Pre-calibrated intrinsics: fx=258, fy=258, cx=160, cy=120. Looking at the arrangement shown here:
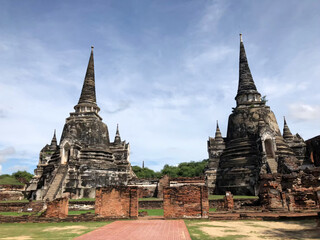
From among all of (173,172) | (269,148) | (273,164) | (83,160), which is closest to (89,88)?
(83,160)

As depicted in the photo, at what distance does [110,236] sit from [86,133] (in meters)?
20.5

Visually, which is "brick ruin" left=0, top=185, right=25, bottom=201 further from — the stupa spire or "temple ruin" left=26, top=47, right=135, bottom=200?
the stupa spire

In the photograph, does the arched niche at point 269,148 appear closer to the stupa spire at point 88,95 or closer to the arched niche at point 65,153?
the arched niche at point 65,153

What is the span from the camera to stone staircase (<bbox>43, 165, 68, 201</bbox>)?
20.2 meters

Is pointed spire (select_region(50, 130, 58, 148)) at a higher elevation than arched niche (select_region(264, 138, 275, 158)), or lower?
higher

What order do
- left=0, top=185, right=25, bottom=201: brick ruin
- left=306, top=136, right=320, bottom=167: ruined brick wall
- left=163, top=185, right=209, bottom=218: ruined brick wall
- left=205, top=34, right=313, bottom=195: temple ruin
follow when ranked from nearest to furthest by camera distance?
left=163, top=185, right=209, bottom=218: ruined brick wall
left=205, top=34, right=313, bottom=195: temple ruin
left=0, top=185, right=25, bottom=201: brick ruin
left=306, top=136, right=320, bottom=167: ruined brick wall

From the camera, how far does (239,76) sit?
29734mm

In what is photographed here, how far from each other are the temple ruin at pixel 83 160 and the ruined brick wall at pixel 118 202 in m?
10.5

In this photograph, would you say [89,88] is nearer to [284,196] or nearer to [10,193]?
[10,193]

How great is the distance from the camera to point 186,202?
10578mm

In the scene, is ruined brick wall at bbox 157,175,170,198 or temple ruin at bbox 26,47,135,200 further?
ruined brick wall at bbox 157,175,170,198

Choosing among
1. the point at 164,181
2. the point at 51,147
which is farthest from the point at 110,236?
the point at 51,147

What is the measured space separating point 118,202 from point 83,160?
560 inches

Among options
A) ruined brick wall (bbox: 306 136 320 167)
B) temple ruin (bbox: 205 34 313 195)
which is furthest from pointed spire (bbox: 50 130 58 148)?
ruined brick wall (bbox: 306 136 320 167)
